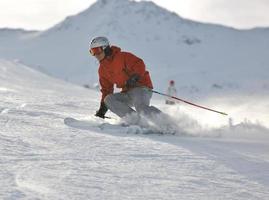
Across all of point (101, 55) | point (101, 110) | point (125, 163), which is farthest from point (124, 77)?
point (125, 163)

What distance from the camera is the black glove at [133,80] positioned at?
7.67 m

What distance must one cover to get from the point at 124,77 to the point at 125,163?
3.16m

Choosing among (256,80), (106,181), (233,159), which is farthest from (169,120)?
(256,80)

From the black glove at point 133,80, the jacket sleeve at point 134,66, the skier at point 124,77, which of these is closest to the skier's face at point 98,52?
the skier at point 124,77

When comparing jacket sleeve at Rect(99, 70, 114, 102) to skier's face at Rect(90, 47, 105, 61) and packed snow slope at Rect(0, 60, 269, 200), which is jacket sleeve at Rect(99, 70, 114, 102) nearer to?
skier's face at Rect(90, 47, 105, 61)

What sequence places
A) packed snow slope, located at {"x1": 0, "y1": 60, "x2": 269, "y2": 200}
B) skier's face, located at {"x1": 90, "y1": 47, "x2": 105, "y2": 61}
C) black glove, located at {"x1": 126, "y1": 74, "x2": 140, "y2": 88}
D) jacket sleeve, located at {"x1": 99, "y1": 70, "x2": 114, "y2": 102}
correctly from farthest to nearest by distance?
jacket sleeve, located at {"x1": 99, "y1": 70, "x2": 114, "y2": 102} → skier's face, located at {"x1": 90, "y1": 47, "x2": 105, "y2": 61} → black glove, located at {"x1": 126, "y1": 74, "x2": 140, "y2": 88} → packed snow slope, located at {"x1": 0, "y1": 60, "x2": 269, "y2": 200}

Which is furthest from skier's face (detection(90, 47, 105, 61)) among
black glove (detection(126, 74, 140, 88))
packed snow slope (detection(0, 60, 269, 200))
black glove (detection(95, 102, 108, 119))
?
packed snow slope (detection(0, 60, 269, 200))

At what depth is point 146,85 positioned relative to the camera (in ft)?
25.7

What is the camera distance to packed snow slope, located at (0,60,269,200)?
3.95 meters

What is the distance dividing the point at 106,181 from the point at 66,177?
0.26m

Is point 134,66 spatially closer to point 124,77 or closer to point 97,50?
point 124,77

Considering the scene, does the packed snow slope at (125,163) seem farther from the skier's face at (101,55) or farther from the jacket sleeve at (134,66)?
the skier's face at (101,55)

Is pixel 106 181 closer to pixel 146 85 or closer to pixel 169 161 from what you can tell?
pixel 169 161

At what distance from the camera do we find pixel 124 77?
25.8 ft
